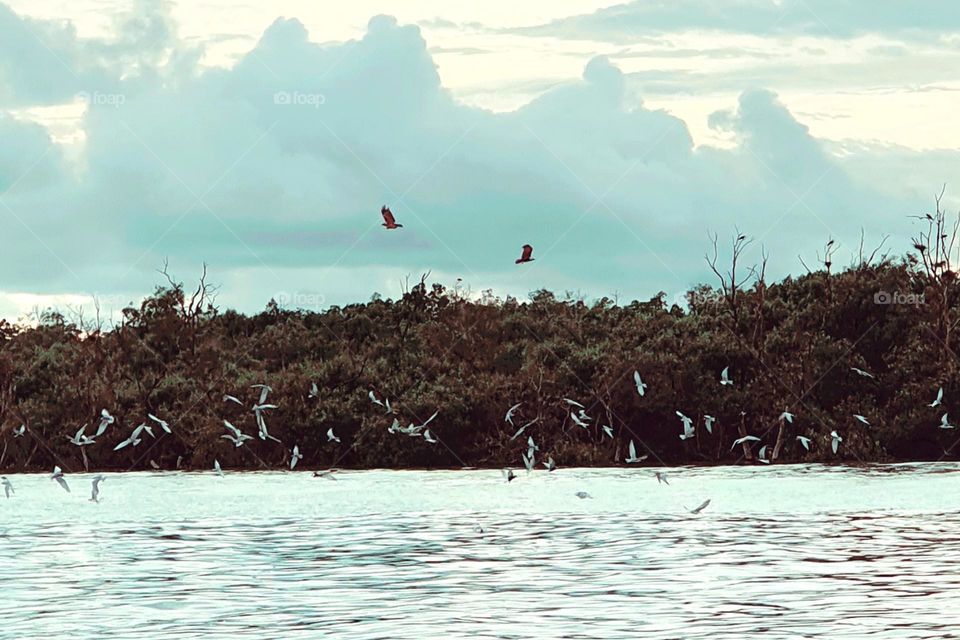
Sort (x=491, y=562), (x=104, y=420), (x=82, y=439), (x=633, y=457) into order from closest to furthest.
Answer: (x=491, y=562), (x=633, y=457), (x=104, y=420), (x=82, y=439)

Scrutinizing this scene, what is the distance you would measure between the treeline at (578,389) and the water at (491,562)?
11.4 meters

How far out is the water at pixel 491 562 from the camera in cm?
1705

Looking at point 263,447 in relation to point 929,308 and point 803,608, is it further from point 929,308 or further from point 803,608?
point 803,608

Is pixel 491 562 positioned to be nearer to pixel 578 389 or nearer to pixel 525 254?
pixel 525 254

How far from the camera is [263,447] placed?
55062mm

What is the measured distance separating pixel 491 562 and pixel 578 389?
106ft

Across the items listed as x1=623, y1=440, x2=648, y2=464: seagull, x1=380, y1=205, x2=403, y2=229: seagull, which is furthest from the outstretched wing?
x1=623, y1=440, x2=648, y2=464: seagull

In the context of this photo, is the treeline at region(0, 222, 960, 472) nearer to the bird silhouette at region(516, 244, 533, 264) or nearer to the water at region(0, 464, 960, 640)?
the water at region(0, 464, 960, 640)

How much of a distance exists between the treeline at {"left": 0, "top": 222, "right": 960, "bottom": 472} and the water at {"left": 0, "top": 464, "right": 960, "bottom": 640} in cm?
1141

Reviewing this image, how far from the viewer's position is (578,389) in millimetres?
55219

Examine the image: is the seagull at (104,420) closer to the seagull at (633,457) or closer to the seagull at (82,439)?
the seagull at (82,439)

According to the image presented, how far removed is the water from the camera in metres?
17.0

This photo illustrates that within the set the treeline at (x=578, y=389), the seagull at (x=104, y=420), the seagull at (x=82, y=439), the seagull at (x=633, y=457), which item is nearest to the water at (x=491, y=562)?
the seagull at (x=633, y=457)

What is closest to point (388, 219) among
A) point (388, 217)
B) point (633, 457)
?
point (388, 217)
